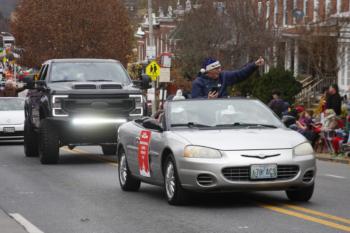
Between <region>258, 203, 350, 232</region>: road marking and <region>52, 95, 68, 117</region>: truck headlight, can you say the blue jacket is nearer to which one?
<region>258, 203, 350, 232</region>: road marking

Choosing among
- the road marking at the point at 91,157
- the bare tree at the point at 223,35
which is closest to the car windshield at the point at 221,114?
the road marking at the point at 91,157

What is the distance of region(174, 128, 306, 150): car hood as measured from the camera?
40.0ft

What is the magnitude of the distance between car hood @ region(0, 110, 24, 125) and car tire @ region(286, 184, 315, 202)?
1669 centimetres

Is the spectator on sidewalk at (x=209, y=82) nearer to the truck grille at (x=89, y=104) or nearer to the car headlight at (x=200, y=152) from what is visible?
the car headlight at (x=200, y=152)

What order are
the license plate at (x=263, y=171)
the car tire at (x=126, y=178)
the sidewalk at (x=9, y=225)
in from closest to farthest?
the sidewalk at (x=9, y=225)
the license plate at (x=263, y=171)
the car tire at (x=126, y=178)

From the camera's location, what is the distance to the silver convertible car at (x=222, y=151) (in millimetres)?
12062

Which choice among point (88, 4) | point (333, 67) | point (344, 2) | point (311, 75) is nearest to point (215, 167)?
point (333, 67)

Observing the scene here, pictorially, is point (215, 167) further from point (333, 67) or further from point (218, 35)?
point (218, 35)

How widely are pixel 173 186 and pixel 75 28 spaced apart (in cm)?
5968

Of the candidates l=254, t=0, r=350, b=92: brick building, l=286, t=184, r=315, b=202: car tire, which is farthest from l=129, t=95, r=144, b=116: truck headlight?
l=254, t=0, r=350, b=92: brick building

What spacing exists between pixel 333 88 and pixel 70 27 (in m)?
45.8

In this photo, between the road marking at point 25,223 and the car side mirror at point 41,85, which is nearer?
the road marking at point 25,223

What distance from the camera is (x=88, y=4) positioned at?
233 ft

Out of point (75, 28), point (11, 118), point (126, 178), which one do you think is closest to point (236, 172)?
point (126, 178)
